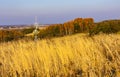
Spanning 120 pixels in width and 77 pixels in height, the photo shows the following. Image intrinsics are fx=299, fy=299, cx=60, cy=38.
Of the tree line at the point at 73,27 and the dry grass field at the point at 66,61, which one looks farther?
the tree line at the point at 73,27

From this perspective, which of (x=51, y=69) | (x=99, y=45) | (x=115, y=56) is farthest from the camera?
(x=99, y=45)

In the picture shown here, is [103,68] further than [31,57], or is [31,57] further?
[31,57]

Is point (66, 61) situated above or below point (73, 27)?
above

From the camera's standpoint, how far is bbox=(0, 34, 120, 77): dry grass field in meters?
6.05

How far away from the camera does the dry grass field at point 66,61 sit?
6.05 m

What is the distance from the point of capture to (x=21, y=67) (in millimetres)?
6816

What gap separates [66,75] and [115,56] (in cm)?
140

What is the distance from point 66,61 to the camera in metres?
6.98

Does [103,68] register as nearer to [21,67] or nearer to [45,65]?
[45,65]

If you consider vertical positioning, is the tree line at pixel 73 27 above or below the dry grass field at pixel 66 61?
below

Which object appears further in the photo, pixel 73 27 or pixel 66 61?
pixel 73 27

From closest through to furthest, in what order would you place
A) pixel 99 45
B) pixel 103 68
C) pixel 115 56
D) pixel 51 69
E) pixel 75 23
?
pixel 103 68 < pixel 51 69 < pixel 115 56 < pixel 99 45 < pixel 75 23

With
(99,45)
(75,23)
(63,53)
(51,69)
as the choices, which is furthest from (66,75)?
(75,23)

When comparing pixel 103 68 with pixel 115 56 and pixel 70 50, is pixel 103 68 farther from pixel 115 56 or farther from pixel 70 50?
pixel 70 50
